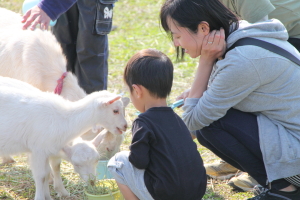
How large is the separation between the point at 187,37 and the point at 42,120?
1237 mm

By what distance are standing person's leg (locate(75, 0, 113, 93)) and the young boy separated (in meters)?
1.75

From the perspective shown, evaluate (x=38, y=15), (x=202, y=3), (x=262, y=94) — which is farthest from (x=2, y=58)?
(x=262, y=94)

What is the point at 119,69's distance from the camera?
21.4ft

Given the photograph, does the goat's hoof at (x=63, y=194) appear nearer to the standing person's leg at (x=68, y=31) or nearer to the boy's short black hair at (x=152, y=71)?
the boy's short black hair at (x=152, y=71)

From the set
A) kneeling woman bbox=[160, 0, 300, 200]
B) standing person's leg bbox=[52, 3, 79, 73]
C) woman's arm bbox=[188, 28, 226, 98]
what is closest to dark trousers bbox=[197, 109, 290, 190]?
kneeling woman bbox=[160, 0, 300, 200]

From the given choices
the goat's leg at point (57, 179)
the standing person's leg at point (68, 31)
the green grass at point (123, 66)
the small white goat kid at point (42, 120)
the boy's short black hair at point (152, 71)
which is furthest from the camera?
the standing person's leg at point (68, 31)

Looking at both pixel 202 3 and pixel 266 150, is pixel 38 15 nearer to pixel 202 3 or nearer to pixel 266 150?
pixel 202 3

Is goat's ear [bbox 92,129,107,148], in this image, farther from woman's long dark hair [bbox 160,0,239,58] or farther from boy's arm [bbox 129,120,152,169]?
woman's long dark hair [bbox 160,0,239,58]

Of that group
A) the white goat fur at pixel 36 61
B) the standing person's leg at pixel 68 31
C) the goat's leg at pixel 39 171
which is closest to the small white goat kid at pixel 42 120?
the goat's leg at pixel 39 171

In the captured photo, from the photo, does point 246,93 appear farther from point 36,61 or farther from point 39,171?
point 36,61

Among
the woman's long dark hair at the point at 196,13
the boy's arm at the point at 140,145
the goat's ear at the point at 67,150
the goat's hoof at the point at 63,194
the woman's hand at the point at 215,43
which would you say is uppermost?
the woman's long dark hair at the point at 196,13

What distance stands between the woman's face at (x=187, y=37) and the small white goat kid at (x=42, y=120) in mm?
661

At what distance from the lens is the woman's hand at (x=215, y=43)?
271 centimetres

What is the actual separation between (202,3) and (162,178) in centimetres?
112
